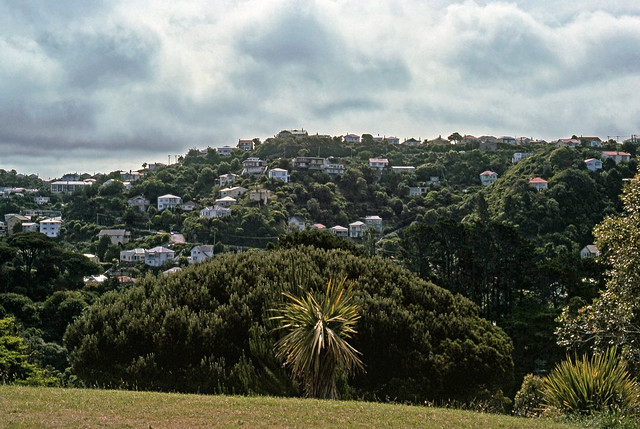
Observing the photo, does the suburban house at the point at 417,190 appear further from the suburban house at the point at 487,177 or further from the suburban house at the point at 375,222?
the suburban house at the point at 375,222

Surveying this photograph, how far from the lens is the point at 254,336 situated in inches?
603

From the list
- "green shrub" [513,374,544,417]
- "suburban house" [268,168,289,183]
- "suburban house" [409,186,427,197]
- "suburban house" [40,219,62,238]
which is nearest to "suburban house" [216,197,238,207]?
"suburban house" [268,168,289,183]

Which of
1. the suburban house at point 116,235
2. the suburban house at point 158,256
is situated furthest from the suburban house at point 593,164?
the suburban house at point 116,235

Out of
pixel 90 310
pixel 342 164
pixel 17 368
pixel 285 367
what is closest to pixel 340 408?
pixel 285 367

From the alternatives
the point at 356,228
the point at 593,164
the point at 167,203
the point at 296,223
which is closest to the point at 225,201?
the point at 167,203

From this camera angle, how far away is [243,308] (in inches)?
656

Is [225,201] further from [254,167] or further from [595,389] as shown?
[595,389]

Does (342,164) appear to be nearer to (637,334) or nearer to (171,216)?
(171,216)

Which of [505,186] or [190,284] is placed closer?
[190,284]

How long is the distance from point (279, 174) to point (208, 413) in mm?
102368

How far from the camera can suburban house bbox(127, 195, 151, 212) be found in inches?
4227

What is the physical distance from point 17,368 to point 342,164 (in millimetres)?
105822

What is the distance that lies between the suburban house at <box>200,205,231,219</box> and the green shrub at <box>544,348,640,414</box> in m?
83.4

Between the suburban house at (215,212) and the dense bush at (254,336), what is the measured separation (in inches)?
2934
